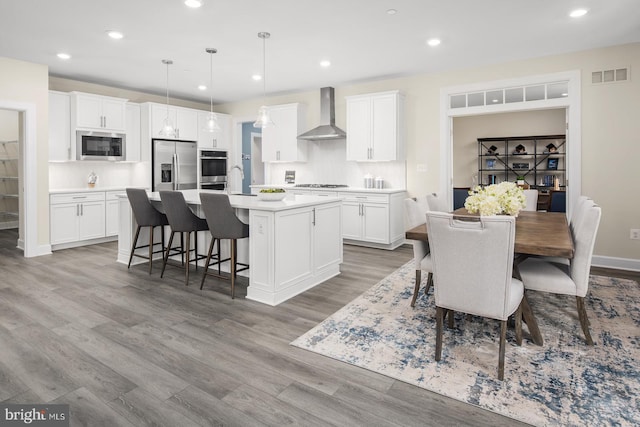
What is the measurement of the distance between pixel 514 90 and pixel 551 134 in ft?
13.4

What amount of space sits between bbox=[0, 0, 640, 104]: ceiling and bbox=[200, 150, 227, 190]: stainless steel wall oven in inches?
81.1

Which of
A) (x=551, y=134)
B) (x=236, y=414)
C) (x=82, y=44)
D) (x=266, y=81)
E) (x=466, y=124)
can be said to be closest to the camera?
(x=236, y=414)

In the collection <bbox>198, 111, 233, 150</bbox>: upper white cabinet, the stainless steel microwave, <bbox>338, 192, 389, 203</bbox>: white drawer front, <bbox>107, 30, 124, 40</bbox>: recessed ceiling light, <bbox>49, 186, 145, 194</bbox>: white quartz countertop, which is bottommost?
<bbox>338, 192, 389, 203</bbox>: white drawer front

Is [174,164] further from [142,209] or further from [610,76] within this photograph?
[610,76]

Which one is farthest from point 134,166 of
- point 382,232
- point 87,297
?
point 382,232

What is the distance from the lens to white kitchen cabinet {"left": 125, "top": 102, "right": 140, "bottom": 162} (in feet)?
21.7

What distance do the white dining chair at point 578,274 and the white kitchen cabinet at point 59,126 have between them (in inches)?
248

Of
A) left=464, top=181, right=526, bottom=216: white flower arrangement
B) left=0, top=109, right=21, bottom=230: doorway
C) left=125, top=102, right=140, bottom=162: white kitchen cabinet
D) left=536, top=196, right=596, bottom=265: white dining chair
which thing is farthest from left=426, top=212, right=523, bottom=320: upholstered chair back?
left=0, top=109, right=21, bottom=230: doorway

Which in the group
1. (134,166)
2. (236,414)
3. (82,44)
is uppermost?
(82,44)

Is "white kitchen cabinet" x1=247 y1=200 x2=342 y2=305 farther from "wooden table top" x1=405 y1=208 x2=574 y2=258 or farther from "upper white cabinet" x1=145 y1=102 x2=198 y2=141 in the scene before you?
"upper white cabinet" x1=145 y1=102 x2=198 y2=141

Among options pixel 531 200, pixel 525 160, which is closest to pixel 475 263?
pixel 531 200

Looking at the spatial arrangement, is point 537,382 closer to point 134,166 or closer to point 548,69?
point 548,69

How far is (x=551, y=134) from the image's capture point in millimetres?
8414

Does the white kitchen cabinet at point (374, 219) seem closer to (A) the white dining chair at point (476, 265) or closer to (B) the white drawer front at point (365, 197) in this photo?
(B) the white drawer front at point (365, 197)
